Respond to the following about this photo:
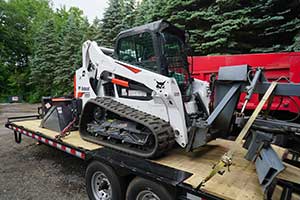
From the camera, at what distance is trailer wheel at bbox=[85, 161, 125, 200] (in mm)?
2807

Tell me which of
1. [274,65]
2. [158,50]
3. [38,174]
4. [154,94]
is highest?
[158,50]

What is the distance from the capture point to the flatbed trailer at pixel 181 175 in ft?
6.84

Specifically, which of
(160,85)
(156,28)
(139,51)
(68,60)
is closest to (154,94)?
(160,85)

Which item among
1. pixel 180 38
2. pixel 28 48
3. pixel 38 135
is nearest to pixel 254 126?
pixel 180 38

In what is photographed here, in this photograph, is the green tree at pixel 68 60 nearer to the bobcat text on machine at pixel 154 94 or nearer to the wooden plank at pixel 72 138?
the wooden plank at pixel 72 138

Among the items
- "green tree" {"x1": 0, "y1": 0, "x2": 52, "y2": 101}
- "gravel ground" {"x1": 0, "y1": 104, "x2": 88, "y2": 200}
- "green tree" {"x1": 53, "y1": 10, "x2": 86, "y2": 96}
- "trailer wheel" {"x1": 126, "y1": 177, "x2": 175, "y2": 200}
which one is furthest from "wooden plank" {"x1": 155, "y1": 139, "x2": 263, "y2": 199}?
"green tree" {"x1": 0, "y1": 0, "x2": 52, "y2": 101}

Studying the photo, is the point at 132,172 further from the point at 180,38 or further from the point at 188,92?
the point at 180,38

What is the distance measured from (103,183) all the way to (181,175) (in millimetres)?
1200

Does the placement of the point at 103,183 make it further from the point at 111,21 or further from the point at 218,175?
the point at 111,21

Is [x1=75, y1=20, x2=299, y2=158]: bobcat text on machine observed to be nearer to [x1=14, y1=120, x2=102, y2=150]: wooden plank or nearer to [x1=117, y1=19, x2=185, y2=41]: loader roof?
[x1=117, y1=19, x2=185, y2=41]: loader roof

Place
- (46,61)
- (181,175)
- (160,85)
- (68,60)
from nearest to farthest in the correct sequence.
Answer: (181,175)
(160,85)
(68,60)
(46,61)

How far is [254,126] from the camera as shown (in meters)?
2.45

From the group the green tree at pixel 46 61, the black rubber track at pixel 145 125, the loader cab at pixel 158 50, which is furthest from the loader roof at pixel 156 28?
the green tree at pixel 46 61

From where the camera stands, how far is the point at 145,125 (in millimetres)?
3000
